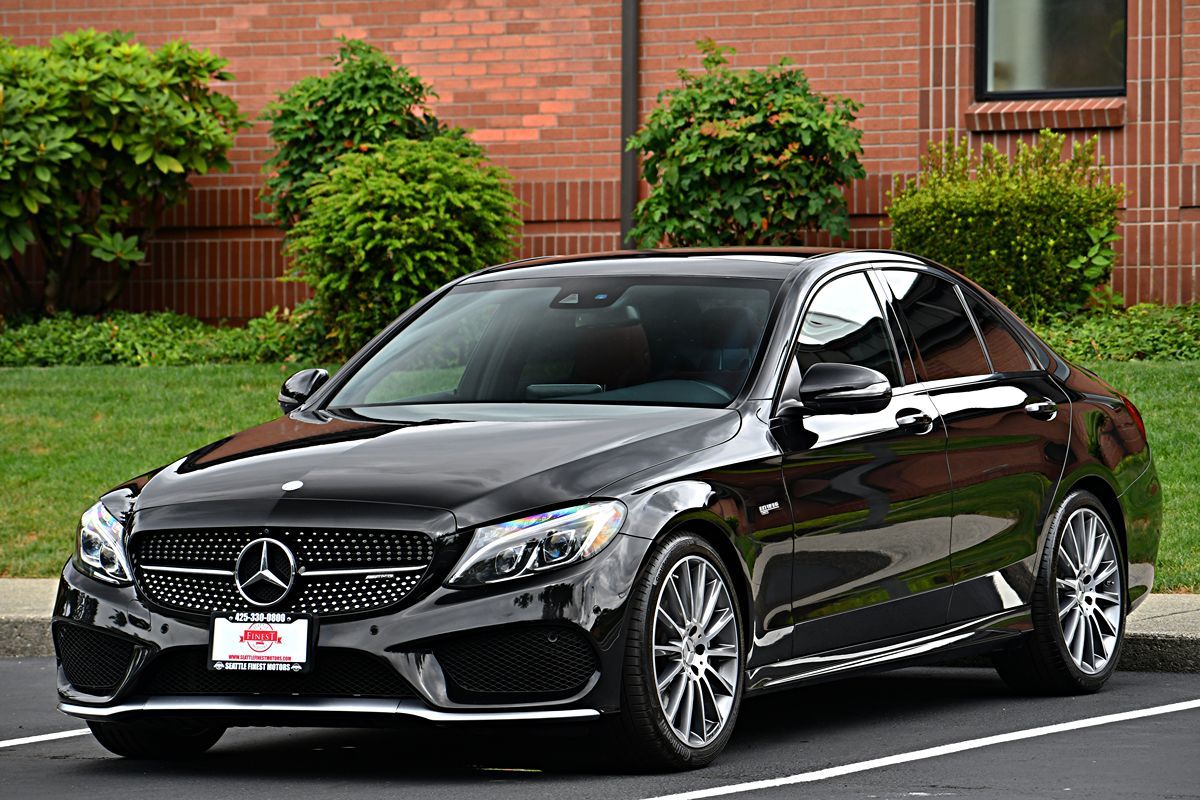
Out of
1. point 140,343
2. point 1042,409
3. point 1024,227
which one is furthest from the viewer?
point 140,343

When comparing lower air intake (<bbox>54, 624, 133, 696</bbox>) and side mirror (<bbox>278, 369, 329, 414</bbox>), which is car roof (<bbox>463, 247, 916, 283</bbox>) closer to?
side mirror (<bbox>278, 369, 329, 414</bbox>)

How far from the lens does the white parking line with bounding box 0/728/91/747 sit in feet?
24.2

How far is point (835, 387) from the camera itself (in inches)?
268

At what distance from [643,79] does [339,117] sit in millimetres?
2585

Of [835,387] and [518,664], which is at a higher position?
[835,387]

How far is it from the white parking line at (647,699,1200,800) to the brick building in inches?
372

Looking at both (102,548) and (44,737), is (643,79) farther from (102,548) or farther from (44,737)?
(102,548)

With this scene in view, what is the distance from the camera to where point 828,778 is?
6234 millimetres

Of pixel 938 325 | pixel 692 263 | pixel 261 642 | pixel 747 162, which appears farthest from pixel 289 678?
pixel 747 162

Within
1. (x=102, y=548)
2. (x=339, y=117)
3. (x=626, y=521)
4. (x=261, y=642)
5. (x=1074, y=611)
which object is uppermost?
(x=339, y=117)

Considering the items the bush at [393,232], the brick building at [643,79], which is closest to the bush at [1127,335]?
the brick building at [643,79]

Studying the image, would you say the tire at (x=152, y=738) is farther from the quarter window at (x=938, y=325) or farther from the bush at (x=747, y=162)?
the bush at (x=747, y=162)

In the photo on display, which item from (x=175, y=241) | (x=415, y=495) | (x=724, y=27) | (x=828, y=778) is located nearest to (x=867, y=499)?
(x=828, y=778)

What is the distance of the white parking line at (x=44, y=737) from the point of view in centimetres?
737
